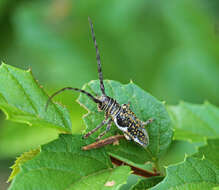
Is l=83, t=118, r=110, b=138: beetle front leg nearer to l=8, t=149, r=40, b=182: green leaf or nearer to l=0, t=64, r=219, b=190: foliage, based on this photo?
l=0, t=64, r=219, b=190: foliage

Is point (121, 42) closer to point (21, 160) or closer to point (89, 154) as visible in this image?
point (89, 154)

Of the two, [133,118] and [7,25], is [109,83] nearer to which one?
[133,118]

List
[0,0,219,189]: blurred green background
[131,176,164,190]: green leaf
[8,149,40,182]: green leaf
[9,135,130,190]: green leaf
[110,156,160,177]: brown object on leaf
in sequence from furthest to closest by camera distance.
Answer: [0,0,219,189]: blurred green background < [110,156,160,177]: brown object on leaf < [131,176,164,190]: green leaf < [8,149,40,182]: green leaf < [9,135,130,190]: green leaf

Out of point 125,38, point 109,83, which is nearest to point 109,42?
point 125,38

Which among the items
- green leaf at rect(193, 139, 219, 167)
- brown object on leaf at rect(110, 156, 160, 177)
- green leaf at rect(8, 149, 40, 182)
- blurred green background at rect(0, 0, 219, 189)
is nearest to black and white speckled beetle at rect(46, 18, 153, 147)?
brown object on leaf at rect(110, 156, 160, 177)

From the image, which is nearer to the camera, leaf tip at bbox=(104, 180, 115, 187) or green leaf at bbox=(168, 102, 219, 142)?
leaf tip at bbox=(104, 180, 115, 187)
